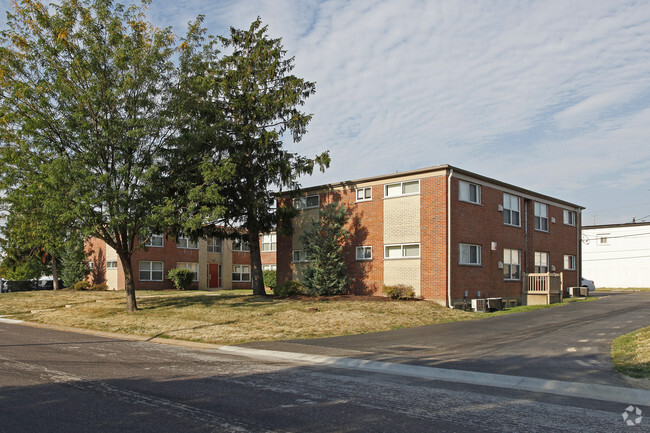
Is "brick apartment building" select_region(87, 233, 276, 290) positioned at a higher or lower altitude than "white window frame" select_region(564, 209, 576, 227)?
lower

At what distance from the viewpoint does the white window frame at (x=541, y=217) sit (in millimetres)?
29719

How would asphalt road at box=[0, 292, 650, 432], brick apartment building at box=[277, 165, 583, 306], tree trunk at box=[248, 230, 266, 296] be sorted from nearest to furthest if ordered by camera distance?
asphalt road at box=[0, 292, 650, 432] < brick apartment building at box=[277, 165, 583, 306] < tree trunk at box=[248, 230, 266, 296]

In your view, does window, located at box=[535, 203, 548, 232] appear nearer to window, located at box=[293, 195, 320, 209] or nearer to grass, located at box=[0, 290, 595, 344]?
grass, located at box=[0, 290, 595, 344]

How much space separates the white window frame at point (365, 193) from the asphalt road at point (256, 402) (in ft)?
50.0

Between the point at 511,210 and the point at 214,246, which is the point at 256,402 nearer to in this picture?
the point at 511,210

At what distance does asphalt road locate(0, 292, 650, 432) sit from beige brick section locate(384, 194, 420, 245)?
44.4 feet

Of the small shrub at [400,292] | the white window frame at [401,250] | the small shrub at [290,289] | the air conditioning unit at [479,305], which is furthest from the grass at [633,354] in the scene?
the small shrub at [290,289]

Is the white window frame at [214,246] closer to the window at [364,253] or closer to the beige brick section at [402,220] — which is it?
the window at [364,253]

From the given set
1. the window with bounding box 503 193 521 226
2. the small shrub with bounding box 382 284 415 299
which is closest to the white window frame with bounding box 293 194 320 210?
the small shrub with bounding box 382 284 415 299

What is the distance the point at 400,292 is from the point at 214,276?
2677 centimetres

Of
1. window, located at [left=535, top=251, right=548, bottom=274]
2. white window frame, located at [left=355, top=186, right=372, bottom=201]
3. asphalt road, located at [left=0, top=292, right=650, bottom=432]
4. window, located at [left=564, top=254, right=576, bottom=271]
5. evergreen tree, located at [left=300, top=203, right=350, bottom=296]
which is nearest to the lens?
asphalt road, located at [left=0, top=292, right=650, bottom=432]

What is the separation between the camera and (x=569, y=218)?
111 feet

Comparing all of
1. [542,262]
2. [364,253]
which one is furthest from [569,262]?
[364,253]

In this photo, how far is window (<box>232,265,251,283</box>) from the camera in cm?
4781
